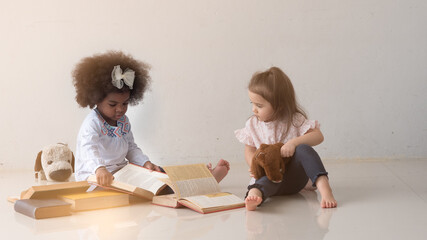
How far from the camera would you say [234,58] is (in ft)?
11.3

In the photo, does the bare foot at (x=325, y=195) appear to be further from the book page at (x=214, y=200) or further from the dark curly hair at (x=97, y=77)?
the dark curly hair at (x=97, y=77)

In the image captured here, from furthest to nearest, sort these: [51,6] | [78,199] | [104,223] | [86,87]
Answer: [51,6]
[86,87]
[78,199]
[104,223]

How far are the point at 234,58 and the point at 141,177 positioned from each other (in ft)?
4.56

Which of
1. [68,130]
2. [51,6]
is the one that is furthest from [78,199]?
[51,6]

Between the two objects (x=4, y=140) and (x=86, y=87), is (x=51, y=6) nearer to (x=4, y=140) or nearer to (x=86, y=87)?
(x=4, y=140)

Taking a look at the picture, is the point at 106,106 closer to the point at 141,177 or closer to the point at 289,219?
the point at 141,177

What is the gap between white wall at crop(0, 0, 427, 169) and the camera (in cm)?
339

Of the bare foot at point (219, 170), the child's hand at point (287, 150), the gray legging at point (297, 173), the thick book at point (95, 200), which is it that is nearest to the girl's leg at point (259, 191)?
the gray legging at point (297, 173)

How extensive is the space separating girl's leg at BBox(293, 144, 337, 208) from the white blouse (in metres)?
0.78

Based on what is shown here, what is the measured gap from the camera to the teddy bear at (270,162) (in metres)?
2.06

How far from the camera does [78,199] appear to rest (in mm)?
2002

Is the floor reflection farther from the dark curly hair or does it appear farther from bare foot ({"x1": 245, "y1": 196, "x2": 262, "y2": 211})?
the dark curly hair

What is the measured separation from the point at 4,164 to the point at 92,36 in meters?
0.95

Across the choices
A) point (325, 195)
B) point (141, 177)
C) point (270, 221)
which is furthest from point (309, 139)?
point (141, 177)
